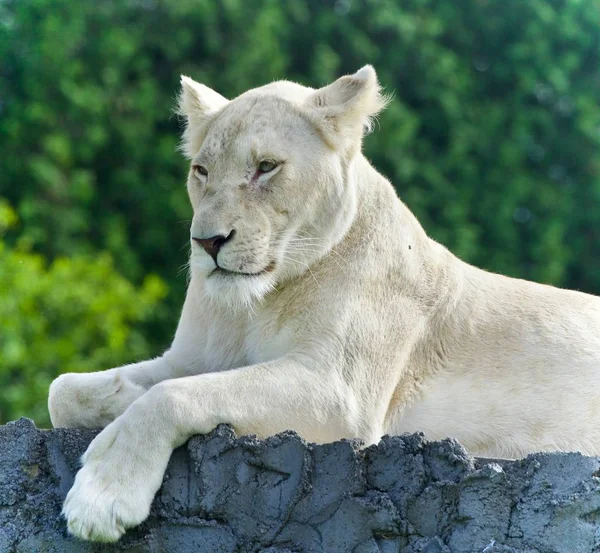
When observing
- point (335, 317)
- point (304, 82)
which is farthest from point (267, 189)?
point (304, 82)

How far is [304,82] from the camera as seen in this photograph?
45.8 feet

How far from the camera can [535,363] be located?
4.92 m

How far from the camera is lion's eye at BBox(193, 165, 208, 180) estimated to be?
468 cm

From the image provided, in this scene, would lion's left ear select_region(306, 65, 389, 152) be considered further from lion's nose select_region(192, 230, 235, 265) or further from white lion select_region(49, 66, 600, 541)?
lion's nose select_region(192, 230, 235, 265)

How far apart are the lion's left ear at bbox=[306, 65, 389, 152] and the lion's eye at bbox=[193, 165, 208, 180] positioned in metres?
0.54

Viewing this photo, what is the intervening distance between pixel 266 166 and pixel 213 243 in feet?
1.45

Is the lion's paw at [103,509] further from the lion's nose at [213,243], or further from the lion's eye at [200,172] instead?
the lion's eye at [200,172]

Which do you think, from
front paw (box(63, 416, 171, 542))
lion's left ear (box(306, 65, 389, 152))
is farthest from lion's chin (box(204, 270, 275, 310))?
front paw (box(63, 416, 171, 542))

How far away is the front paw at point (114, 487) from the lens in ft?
11.7

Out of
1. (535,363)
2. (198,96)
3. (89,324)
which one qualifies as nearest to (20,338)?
(89,324)

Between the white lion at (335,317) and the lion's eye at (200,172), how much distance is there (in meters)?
0.01

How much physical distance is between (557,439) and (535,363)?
0.36 meters

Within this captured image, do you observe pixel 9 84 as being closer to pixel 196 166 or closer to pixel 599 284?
pixel 599 284

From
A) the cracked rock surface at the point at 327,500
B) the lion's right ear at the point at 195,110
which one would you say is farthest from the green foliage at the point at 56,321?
the cracked rock surface at the point at 327,500
